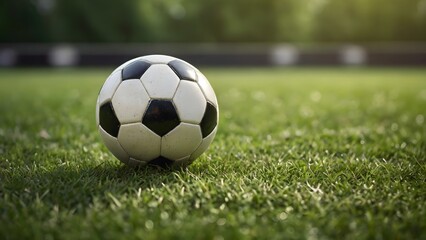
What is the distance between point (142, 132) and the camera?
289 centimetres

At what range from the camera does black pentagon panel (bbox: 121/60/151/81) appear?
3000 mm

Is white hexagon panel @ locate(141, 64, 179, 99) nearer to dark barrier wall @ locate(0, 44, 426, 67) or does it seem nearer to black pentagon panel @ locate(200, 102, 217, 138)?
black pentagon panel @ locate(200, 102, 217, 138)

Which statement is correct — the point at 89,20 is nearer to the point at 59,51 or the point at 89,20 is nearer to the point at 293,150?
the point at 59,51

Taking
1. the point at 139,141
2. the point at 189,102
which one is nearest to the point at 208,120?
the point at 189,102

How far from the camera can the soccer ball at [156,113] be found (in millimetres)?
2885

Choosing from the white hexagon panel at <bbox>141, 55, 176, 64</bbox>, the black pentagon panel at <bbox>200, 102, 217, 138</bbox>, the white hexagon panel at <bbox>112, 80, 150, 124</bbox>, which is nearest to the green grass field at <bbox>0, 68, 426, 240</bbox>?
the black pentagon panel at <bbox>200, 102, 217, 138</bbox>

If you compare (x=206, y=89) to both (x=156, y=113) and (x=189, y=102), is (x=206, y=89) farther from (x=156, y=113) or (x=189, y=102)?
(x=156, y=113)

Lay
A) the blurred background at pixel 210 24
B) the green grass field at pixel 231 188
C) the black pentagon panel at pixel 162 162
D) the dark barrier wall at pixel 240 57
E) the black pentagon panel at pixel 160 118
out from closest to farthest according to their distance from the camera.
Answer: the green grass field at pixel 231 188 < the black pentagon panel at pixel 160 118 < the black pentagon panel at pixel 162 162 < the dark barrier wall at pixel 240 57 < the blurred background at pixel 210 24

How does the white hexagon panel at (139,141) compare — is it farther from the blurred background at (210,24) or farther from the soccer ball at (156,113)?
the blurred background at (210,24)

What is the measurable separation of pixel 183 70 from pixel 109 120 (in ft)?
1.90

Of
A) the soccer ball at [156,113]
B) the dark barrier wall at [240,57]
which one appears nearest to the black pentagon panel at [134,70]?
the soccer ball at [156,113]

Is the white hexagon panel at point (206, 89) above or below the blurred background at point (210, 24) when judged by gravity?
above

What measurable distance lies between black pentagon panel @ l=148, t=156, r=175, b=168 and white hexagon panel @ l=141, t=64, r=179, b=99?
0.40 meters

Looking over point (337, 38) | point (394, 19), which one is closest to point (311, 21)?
point (337, 38)
